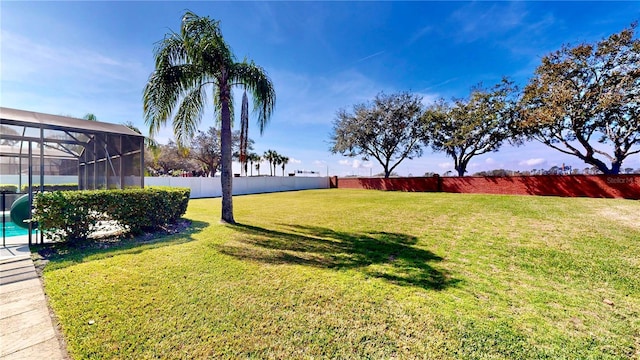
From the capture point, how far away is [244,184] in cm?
2141

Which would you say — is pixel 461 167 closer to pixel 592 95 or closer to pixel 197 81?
pixel 592 95

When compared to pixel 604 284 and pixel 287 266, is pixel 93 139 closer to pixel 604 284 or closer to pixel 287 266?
pixel 287 266

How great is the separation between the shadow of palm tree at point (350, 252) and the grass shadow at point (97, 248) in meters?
1.35

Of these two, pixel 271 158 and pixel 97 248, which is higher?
pixel 271 158

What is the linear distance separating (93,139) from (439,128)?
21.4 m

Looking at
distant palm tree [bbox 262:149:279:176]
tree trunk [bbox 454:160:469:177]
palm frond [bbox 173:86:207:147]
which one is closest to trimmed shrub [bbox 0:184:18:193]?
palm frond [bbox 173:86:207:147]

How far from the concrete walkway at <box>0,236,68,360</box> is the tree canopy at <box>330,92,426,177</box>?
22.6 meters

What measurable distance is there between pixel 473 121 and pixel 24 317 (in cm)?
2175

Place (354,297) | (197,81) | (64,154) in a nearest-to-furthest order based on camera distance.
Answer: (354,297), (197,81), (64,154)

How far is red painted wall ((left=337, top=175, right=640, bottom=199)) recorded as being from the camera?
12.4m

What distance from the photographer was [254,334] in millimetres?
2250

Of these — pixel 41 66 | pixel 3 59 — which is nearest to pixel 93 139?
pixel 41 66

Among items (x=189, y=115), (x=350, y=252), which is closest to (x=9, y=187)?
(x=189, y=115)

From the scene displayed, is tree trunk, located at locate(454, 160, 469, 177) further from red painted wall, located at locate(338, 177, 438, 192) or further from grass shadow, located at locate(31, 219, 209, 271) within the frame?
grass shadow, located at locate(31, 219, 209, 271)
